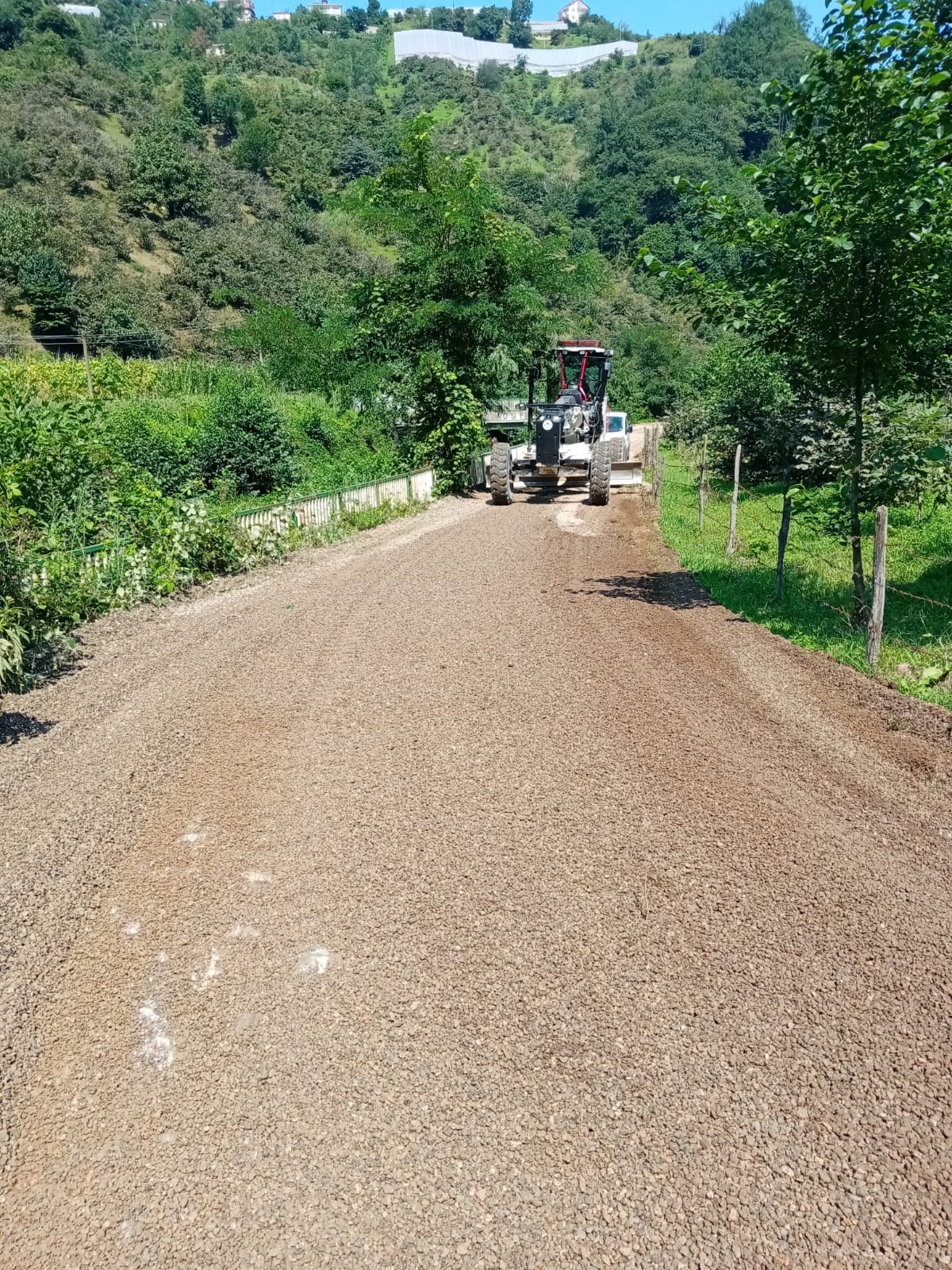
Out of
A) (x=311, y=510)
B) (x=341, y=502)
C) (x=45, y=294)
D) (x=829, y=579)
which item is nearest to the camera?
(x=829, y=579)

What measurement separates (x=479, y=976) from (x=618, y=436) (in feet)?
72.3

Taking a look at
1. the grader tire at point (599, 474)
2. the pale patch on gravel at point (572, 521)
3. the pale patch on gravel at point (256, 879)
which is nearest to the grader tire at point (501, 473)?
the pale patch on gravel at point (572, 521)

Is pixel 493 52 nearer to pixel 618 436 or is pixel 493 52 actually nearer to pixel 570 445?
pixel 618 436

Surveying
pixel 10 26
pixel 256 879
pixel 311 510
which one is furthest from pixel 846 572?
pixel 10 26

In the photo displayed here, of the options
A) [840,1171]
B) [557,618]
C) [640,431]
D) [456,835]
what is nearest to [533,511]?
[557,618]

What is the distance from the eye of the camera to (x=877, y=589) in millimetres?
6871

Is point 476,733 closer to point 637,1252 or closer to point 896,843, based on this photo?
point 896,843

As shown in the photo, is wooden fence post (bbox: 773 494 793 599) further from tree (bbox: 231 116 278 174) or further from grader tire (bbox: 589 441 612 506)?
tree (bbox: 231 116 278 174)

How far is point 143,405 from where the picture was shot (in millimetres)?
18078

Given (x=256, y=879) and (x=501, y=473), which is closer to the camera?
(x=256, y=879)

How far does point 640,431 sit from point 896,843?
39260 mm

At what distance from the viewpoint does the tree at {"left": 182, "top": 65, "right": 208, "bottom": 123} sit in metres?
83.4

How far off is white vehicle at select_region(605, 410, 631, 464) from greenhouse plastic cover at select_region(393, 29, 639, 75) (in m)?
183

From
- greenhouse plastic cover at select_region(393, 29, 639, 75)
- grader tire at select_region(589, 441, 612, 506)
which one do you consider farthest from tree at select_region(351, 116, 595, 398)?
greenhouse plastic cover at select_region(393, 29, 639, 75)
